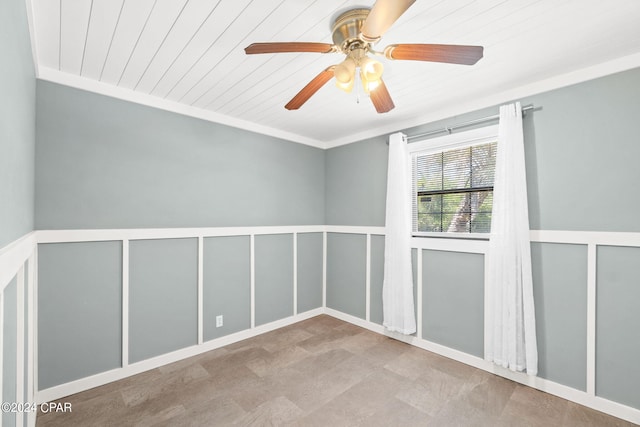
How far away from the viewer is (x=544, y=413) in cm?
197

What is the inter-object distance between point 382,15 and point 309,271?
314 centimetres

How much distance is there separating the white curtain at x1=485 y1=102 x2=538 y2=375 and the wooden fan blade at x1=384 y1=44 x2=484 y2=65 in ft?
4.14

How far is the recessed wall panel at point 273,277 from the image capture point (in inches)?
129

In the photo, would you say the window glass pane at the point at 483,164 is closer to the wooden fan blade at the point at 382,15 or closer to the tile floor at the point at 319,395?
the tile floor at the point at 319,395

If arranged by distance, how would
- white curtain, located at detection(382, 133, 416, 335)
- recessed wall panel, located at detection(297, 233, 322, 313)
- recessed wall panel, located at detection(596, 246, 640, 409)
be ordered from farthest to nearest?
recessed wall panel, located at detection(297, 233, 322, 313) < white curtain, located at detection(382, 133, 416, 335) < recessed wall panel, located at detection(596, 246, 640, 409)

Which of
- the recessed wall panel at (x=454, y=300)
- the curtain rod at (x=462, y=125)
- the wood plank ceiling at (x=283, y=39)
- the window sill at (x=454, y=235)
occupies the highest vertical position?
the wood plank ceiling at (x=283, y=39)

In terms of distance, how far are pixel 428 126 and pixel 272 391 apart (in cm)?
285

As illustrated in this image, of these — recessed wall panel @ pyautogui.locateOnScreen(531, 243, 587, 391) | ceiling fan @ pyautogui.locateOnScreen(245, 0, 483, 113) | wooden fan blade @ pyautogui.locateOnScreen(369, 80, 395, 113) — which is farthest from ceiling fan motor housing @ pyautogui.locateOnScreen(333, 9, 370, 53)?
recessed wall panel @ pyautogui.locateOnScreen(531, 243, 587, 391)

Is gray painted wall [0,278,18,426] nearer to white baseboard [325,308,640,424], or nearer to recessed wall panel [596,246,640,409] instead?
white baseboard [325,308,640,424]

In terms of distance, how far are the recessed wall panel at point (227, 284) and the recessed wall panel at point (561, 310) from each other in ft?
8.90

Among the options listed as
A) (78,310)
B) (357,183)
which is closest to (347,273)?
(357,183)

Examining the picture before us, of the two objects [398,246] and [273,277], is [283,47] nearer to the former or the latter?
[398,246]

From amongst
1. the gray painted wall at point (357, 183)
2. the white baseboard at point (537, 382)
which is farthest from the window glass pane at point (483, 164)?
the white baseboard at point (537, 382)

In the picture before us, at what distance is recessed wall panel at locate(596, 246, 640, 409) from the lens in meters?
1.89
